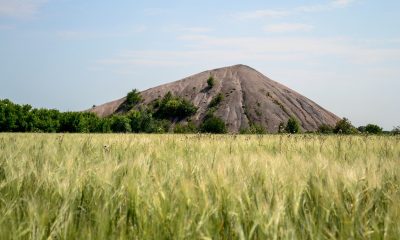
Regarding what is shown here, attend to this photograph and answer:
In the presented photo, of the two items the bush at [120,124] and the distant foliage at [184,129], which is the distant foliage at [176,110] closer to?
the distant foliage at [184,129]

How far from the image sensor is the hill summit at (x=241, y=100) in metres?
102

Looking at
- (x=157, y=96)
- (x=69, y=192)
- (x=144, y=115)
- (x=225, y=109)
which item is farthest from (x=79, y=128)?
(x=69, y=192)

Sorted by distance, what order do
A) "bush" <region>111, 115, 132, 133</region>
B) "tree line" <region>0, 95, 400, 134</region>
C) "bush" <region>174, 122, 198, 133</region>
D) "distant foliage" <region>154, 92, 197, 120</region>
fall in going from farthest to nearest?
1. "distant foliage" <region>154, 92, 197, 120</region>
2. "bush" <region>111, 115, 132, 133</region>
3. "bush" <region>174, 122, 198, 133</region>
4. "tree line" <region>0, 95, 400, 134</region>

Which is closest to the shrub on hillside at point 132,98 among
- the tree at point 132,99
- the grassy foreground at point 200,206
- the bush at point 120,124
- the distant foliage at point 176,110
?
the tree at point 132,99

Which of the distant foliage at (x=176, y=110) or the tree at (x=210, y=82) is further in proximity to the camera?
the tree at (x=210, y=82)

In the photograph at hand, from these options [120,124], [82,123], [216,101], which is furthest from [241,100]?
[82,123]

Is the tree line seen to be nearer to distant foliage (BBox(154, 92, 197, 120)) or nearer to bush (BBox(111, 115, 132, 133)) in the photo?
bush (BBox(111, 115, 132, 133))

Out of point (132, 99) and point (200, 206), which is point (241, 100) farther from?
point (200, 206)

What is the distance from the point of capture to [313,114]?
111688 mm

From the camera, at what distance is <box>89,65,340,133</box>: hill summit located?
335 ft

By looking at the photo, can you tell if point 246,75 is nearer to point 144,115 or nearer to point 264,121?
point 264,121

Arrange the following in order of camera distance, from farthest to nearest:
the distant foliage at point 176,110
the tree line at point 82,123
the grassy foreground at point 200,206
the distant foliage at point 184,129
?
the distant foliage at point 176,110 < the distant foliage at point 184,129 < the tree line at point 82,123 < the grassy foreground at point 200,206

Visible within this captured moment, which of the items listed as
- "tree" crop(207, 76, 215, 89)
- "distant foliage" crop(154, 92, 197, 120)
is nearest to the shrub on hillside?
"distant foliage" crop(154, 92, 197, 120)

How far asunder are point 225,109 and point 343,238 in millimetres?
103477
